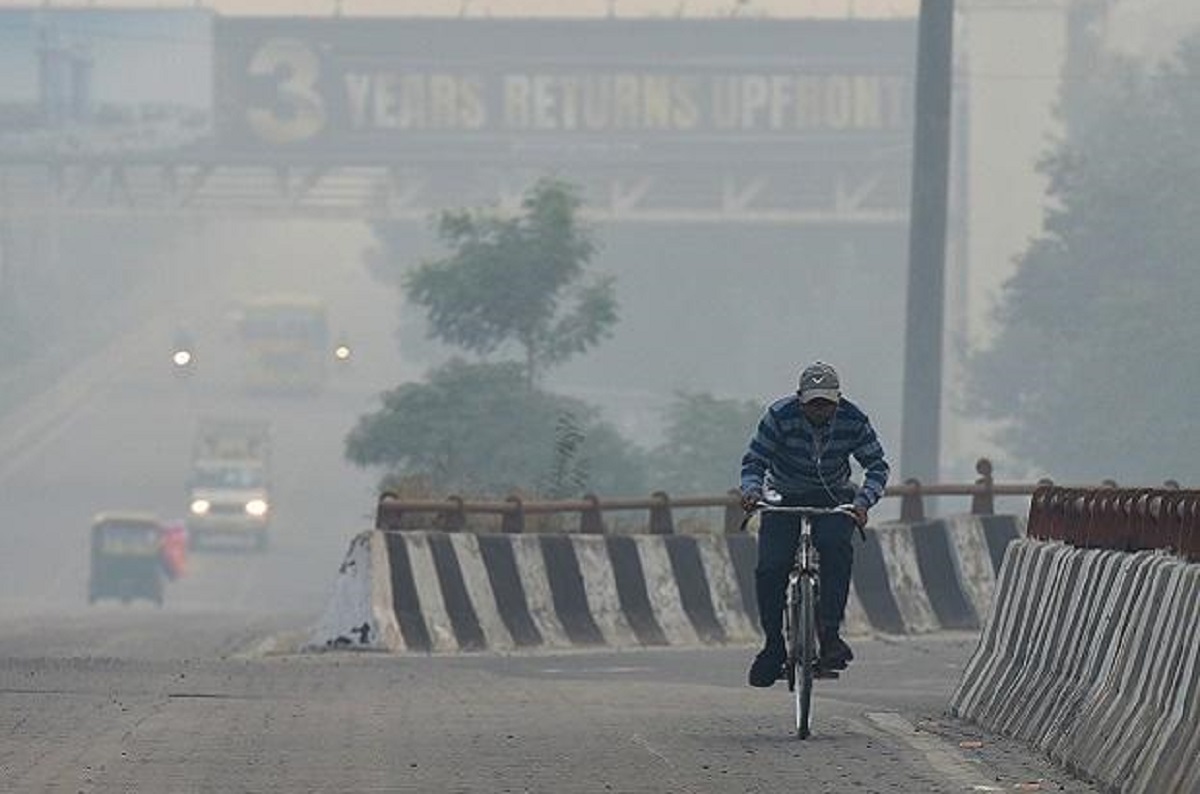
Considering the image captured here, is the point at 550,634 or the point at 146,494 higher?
the point at 550,634

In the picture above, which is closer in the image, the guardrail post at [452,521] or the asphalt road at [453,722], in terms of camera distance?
the asphalt road at [453,722]

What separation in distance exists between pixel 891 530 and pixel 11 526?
7855cm

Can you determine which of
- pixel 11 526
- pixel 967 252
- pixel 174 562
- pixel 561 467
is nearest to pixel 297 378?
pixel 967 252

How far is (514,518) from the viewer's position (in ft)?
79.0

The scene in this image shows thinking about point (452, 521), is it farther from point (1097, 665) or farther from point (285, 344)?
point (285, 344)

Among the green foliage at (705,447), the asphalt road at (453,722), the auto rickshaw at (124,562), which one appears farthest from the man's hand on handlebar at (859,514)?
the auto rickshaw at (124,562)

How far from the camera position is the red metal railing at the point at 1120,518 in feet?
41.5

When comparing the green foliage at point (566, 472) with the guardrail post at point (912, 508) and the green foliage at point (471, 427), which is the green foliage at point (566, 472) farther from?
the green foliage at point (471, 427)

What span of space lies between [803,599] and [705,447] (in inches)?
2166

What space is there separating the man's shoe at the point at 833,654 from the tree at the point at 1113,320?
68.6 m

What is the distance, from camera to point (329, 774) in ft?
43.7

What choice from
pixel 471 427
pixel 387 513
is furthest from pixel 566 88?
pixel 387 513

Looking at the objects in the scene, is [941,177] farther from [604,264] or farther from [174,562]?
[604,264]

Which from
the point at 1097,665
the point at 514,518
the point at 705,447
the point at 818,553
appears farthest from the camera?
the point at 705,447
